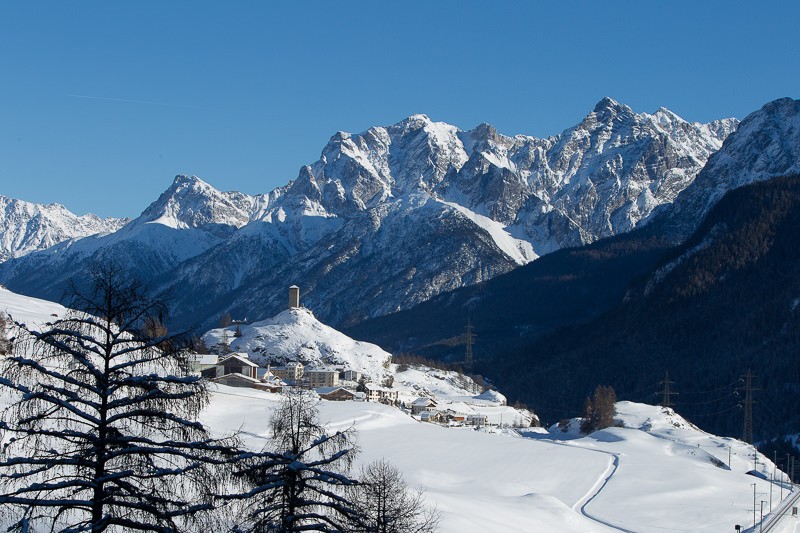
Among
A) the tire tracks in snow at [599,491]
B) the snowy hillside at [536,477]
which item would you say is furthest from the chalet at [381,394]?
the tire tracks in snow at [599,491]

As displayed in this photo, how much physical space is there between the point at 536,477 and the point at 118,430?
78641 mm

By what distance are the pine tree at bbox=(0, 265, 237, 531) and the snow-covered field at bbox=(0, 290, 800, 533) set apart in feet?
117

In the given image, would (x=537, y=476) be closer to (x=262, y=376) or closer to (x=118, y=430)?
(x=262, y=376)

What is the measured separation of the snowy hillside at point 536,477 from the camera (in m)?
76.0

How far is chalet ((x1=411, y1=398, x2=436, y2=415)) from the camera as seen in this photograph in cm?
17540

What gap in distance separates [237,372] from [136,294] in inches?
5470

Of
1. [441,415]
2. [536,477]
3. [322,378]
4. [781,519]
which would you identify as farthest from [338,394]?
[781,519]

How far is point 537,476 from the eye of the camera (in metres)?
101

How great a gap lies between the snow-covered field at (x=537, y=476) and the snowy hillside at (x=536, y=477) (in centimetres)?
14

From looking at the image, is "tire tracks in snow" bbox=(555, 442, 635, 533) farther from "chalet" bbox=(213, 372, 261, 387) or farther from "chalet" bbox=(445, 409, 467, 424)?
"chalet" bbox=(213, 372, 261, 387)

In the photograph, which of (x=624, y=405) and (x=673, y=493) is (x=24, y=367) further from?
(x=624, y=405)

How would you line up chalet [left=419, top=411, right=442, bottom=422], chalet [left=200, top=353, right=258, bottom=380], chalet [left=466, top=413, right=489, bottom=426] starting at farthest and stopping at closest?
chalet [left=466, top=413, right=489, bottom=426]
chalet [left=419, top=411, right=442, bottom=422]
chalet [left=200, top=353, right=258, bottom=380]

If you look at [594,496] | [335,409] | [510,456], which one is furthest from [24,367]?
[335,409]

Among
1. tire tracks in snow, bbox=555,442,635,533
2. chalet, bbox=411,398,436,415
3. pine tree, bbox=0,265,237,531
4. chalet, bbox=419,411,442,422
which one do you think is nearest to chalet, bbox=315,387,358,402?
chalet, bbox=419,411,442,422
